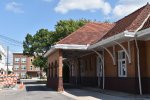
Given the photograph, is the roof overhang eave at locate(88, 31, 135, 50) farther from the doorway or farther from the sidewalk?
the doorway

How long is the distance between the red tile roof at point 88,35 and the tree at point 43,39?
18.9 meters

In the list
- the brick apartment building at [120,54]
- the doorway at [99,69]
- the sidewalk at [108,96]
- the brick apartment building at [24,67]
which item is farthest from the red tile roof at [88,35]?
the brick apartment building at [24,67]

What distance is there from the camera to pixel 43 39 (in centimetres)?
6556

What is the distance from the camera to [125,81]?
22703 mm

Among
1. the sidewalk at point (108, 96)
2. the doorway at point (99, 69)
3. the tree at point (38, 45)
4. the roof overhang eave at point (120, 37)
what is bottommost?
the sidewalk at point (108, 96)

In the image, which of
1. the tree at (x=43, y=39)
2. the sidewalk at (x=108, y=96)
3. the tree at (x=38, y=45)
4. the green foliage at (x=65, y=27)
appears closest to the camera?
the sidewalk at (x=108, y=96)

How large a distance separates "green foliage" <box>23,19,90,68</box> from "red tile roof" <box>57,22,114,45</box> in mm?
18951

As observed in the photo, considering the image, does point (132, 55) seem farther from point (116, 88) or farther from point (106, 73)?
point (106, 73)

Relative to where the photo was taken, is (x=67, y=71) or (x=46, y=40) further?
(x=46, y=40)

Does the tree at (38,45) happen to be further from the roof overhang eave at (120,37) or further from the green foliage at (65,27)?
the roof overhang eave at (120,37)

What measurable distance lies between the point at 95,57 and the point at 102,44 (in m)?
7.07

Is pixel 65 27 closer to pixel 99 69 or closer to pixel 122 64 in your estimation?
pixel 99 69

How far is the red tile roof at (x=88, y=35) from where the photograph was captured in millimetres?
29328

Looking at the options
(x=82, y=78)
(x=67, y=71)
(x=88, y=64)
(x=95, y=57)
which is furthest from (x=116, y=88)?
(x=67, y=71)
